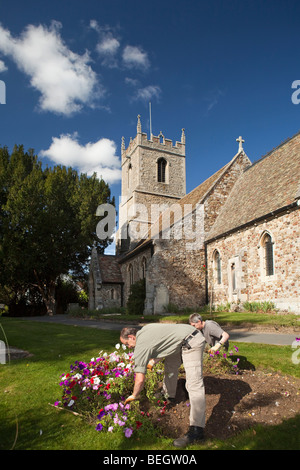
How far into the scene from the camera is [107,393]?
4445mm

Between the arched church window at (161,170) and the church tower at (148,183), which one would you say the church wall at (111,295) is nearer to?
the church tower at (148,183)

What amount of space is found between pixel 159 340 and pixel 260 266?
43.5 feet

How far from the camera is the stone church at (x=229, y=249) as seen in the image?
48.8 ft

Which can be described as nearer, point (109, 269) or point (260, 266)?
point (260, 266)

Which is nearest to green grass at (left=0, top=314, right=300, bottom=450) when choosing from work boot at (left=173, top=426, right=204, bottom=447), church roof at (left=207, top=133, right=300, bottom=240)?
work boot at (left=173, top=426, right=204, bottom=447)

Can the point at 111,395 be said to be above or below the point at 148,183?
below

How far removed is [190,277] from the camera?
20.4 meters

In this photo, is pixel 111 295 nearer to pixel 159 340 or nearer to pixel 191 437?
pixel 159 340

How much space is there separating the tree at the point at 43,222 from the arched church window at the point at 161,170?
235 inches

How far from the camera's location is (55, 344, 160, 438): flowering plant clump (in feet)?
12.9

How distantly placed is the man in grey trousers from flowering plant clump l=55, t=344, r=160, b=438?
0.78 ft

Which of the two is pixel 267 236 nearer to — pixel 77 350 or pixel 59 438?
pixel 77 350

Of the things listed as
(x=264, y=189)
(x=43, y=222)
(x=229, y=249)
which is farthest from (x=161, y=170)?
(x=264, y=189)

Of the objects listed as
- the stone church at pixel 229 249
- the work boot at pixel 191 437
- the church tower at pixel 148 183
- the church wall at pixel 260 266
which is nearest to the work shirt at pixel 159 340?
the work boot at pixel 191 437
